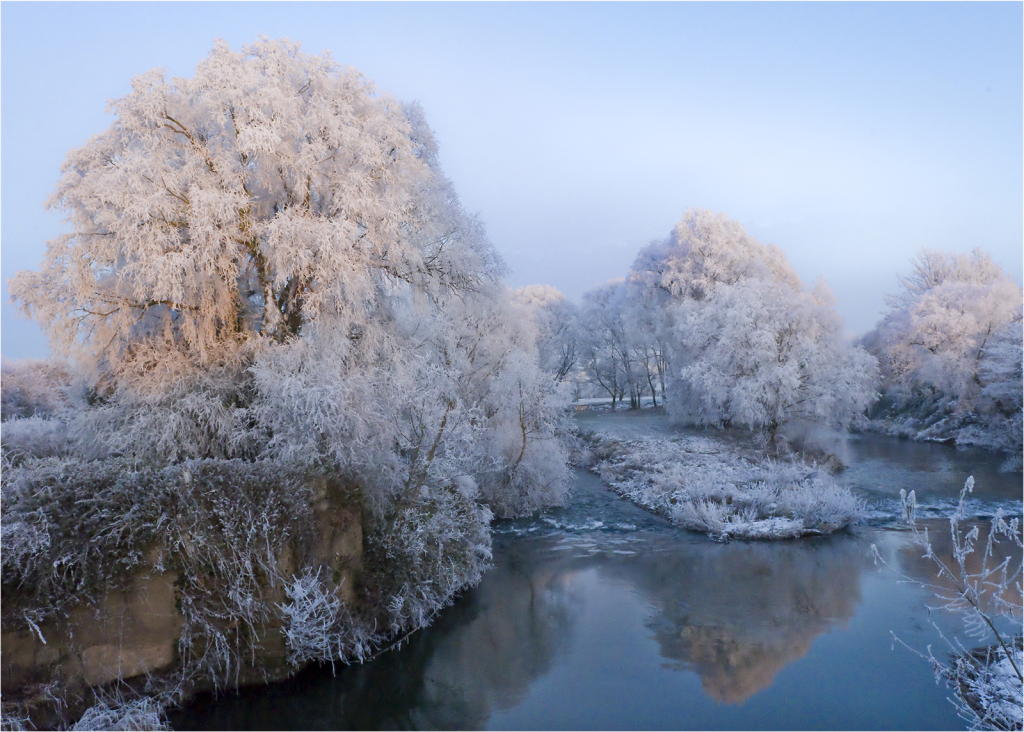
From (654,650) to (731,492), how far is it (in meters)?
8.21

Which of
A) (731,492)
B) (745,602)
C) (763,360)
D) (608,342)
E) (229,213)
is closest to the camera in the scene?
(229,213)

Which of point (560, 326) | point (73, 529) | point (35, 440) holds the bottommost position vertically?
point (73, 529)

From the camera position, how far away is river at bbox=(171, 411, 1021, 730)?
6773 mm

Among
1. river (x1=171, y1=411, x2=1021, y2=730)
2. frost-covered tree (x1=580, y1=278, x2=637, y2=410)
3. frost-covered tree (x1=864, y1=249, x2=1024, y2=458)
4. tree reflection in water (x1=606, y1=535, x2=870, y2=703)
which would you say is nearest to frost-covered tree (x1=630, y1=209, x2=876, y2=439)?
frost-covered tree (x1=864, y1=249, x2=1024, y2=458)

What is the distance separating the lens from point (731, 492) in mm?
15625

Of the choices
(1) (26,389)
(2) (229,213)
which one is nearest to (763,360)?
(2) (229,213)

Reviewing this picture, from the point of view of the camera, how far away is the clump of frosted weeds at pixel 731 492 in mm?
13977

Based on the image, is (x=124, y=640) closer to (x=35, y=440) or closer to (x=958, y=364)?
(x=35, y=440)

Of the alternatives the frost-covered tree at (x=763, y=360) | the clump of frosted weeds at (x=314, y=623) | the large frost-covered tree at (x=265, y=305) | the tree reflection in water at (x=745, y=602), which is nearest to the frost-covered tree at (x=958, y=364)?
the frost-covered tree at (x=763, y=360)

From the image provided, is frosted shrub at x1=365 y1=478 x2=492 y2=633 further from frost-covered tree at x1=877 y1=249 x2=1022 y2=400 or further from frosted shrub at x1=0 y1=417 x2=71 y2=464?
frost-covered tree at x1=877 y1=249 x2=1022 y2=400

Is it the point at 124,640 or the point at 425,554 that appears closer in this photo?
the point at 124,640

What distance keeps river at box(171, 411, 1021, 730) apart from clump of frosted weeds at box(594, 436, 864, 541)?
1.95 feet

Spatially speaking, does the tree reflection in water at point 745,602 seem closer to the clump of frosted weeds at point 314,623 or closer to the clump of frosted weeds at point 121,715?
the clump of frosted weeds at point 314,623

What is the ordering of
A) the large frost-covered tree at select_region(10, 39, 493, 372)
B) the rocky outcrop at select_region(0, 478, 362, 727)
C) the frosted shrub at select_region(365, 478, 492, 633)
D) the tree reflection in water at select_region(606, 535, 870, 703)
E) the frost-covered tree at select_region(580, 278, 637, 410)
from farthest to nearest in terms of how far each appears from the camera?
the frost-covered tree at select_region(580, 278, 637, 410) → the large frost-covered tree at select_region(10, 39, 493, 372) → the frosted shrub at select_region(365, 478, 492, 633) → the tree reflection in water at select_region(606, 535, 870, 703) → the rocky outcrop at select_region(0, 478, 362, 727)
